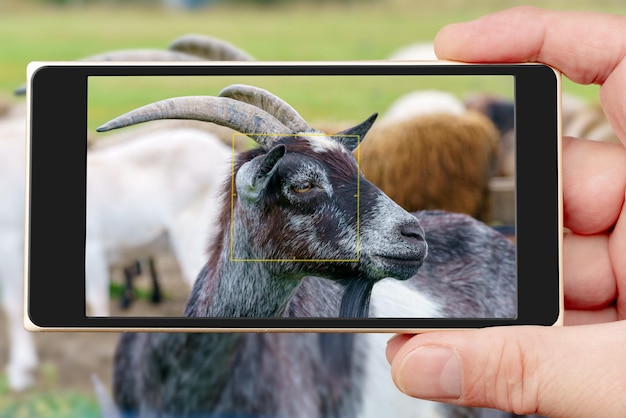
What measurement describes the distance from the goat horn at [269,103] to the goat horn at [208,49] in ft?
0.99

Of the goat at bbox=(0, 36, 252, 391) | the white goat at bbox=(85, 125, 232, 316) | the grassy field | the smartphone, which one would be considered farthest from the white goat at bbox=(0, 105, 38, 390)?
Answer: the smartphone

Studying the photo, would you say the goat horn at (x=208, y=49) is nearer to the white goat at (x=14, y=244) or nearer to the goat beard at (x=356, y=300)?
the goat beard at (x=356, y=300)

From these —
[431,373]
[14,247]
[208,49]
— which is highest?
[208,49]

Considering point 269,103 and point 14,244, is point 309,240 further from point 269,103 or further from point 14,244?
point 14,244

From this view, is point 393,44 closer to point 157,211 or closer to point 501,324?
point 157,211

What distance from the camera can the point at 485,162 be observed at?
127 cm

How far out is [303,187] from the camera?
0.56 m

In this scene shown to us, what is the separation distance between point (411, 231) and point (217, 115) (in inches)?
7.2

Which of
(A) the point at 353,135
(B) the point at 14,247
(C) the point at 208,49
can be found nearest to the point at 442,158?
(C) the point at 208,49

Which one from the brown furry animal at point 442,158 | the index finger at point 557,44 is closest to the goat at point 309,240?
the index finger at point 557,44

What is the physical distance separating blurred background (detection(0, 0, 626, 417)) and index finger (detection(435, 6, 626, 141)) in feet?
5.04

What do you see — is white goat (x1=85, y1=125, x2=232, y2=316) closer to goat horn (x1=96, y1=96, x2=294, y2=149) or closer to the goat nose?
goat horn (x1=96, y1=96, x2=294, y2=149)

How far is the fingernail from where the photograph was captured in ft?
1.82

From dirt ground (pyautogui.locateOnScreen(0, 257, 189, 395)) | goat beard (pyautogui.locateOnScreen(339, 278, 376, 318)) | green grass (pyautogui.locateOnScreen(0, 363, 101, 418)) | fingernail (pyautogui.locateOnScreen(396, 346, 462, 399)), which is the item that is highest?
goat beard (pyautogui.locateOnScreen(339, 278, 376, 318))
